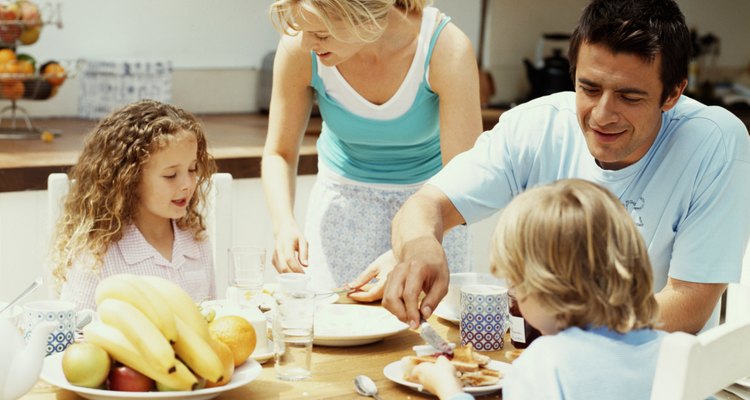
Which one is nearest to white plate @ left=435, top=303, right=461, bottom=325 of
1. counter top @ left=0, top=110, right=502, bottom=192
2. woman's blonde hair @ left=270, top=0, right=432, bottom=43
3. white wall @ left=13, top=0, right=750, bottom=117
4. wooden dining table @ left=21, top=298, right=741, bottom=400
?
wooden dining table @ left=21, top=298, right=741, bottom=400

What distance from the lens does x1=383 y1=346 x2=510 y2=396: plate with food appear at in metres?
1.37

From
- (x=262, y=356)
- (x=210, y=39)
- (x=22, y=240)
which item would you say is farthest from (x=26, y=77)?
(x=262, y=356)

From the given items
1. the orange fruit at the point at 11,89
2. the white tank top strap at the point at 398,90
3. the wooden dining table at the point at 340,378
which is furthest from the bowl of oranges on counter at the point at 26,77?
the wooden dining table at the point at 340,378

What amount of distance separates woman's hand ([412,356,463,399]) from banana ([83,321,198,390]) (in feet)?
0.91

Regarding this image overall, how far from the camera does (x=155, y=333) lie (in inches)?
49.4

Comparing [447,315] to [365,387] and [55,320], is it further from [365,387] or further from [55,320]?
[55,320]

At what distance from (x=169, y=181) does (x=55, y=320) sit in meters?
0.64

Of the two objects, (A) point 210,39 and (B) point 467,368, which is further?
(A) point 210,39

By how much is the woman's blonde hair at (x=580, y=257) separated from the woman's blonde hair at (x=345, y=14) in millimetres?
802

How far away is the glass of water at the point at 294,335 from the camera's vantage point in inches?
55.8

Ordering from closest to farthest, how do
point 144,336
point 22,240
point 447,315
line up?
1. point 144,336
2. point 447,315
3. point 22,240

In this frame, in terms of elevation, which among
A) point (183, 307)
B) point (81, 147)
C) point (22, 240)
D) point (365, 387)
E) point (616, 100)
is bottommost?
point (22, 240)

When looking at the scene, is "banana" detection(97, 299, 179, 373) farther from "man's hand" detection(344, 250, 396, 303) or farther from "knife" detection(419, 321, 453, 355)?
"man's hand" detection(344, 250, 396, 303)

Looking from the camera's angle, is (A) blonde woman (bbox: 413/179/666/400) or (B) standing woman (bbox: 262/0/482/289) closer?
(A) blonde woman (bbox: 413/179/666/400)
